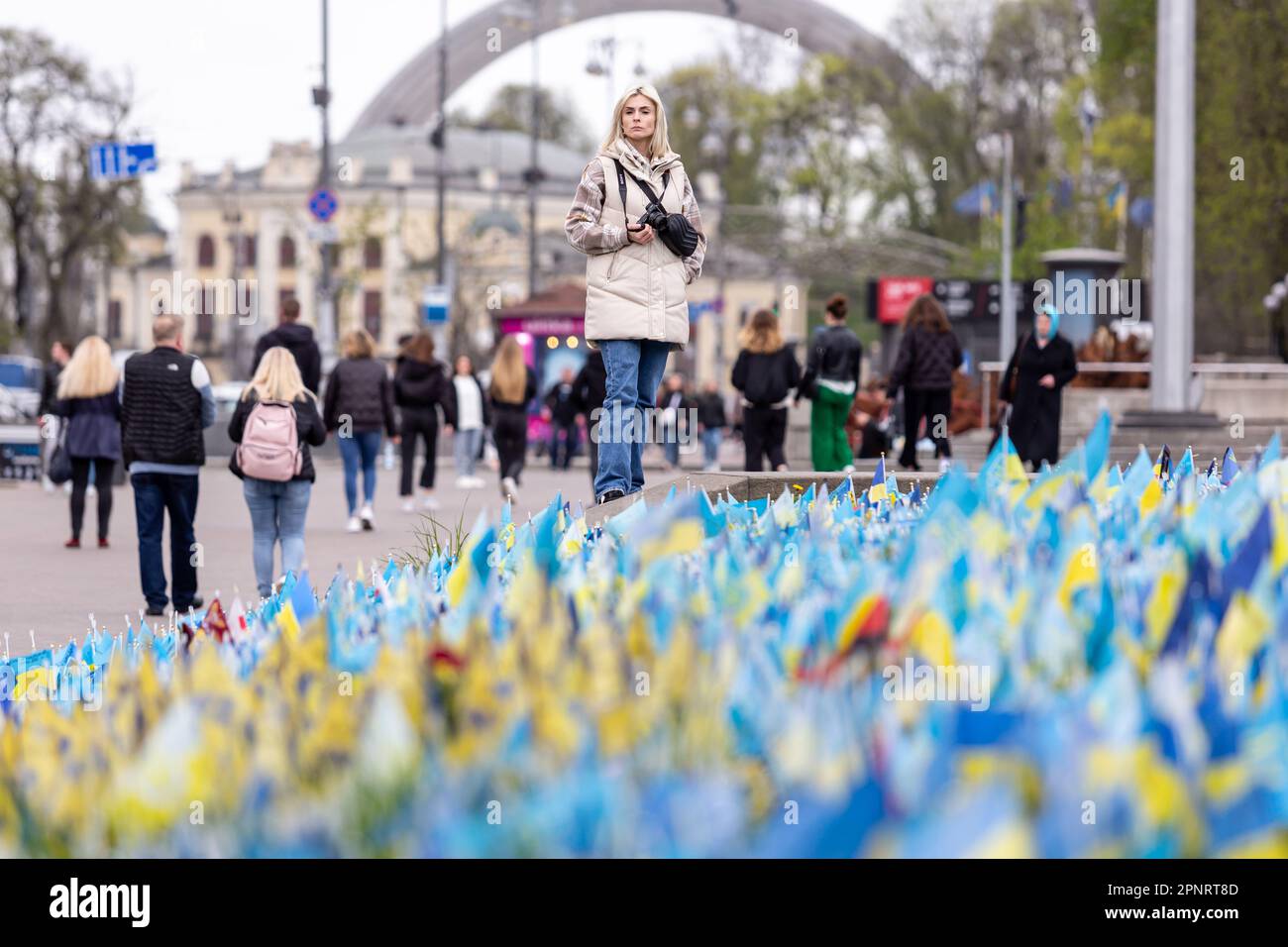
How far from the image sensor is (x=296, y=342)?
1767cm

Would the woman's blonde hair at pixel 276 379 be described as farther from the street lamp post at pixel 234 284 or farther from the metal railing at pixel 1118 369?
the street lamp post at pixel 234 284

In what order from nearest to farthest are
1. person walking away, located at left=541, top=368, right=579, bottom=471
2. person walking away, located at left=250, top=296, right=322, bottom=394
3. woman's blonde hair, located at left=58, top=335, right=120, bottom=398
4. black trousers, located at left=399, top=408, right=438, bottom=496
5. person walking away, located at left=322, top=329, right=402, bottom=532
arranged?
woman's blonde hair, located at left=58, top=335, right=120, bottom=398 → person walking away, located at left=250, top=296, right=322, bottom=394 → person walking away, located at left=322, top=329, right=402, bottom=532 → black trousers, located at left=399, top=408, right=438, bottom=496 → person walking away, located at left=541, top=368, right=579, bottom=471

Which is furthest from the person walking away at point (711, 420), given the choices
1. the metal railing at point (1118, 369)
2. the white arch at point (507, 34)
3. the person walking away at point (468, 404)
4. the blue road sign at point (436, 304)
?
the white arch at point (507, 34)

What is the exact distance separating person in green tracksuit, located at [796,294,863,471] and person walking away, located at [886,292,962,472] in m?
0.46

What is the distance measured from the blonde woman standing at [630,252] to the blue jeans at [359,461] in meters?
8.46

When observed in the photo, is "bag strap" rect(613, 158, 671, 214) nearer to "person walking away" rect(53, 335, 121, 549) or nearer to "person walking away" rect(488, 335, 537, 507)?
"person walking away" rect(53, 335, 121, 549)

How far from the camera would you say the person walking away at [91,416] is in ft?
52.1

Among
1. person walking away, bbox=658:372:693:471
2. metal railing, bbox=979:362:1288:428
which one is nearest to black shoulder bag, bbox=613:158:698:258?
metal railing, bbox=979:362:1288:428

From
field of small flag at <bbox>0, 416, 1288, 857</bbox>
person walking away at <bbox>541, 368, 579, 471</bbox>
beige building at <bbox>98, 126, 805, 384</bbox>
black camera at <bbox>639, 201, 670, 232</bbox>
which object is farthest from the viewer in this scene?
beige building at <bbox>98, 126, 805, 384</bbox>

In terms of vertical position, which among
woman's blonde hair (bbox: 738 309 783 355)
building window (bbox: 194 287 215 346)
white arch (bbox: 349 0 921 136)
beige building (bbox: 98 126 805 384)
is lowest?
woman's blonde hair (bbox: 738 309 783 355)

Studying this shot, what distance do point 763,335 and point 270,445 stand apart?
6514 millimetres

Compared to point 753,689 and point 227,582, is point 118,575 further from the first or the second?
point 753,689

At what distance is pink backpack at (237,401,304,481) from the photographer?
37.1 ft

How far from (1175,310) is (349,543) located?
946 cm
